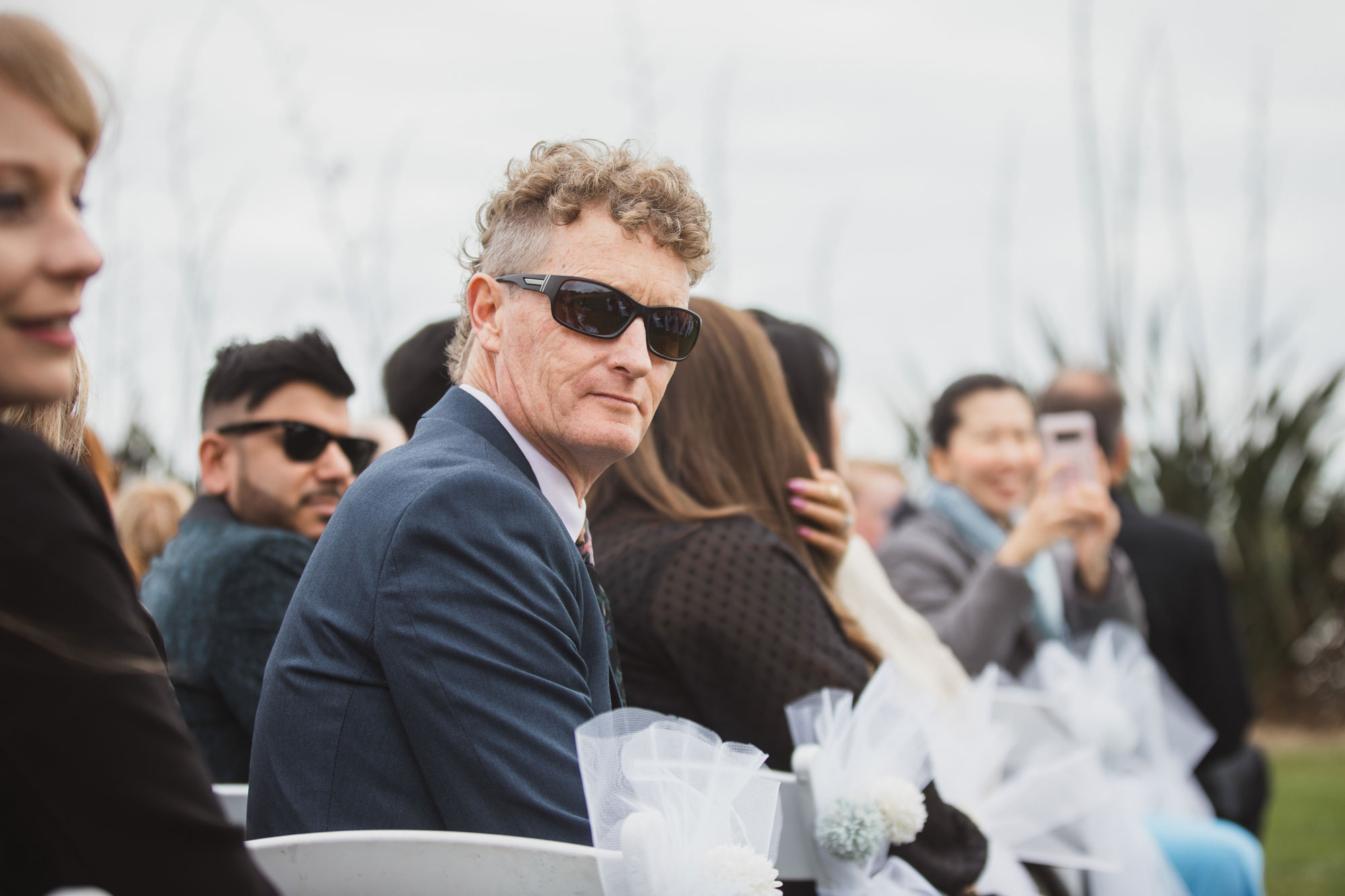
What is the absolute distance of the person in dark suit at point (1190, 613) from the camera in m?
4.82

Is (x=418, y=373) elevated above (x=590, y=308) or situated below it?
below

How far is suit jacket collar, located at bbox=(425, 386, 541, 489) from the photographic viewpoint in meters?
1.83

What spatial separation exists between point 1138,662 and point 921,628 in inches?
47.0

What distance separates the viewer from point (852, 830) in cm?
201

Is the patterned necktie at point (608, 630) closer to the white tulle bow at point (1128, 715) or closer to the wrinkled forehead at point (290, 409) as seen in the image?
the wrinkled forehead at point (290, 409)

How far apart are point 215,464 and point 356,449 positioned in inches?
13.9

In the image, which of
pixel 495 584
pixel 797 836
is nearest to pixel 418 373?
pixel 797 836

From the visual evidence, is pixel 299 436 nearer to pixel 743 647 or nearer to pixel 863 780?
pixel 743 647

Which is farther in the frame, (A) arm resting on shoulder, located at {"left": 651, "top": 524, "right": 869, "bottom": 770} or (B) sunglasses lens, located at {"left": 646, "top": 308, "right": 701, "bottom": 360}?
(A) arm resting on shoulder, located at {"left": 651, "top": 524, "right": 869, "bottom": 770}

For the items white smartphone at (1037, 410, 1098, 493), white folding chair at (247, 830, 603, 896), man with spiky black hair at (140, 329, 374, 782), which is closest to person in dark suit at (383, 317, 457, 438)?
man with spiky black hair at (140, 329, 374, 782)

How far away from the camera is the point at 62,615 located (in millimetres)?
991

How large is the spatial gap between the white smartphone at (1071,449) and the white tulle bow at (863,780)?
2.21m

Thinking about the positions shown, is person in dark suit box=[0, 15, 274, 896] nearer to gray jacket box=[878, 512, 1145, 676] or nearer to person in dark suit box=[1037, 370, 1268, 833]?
gray jacket box=[878, 512, 1145, 676]

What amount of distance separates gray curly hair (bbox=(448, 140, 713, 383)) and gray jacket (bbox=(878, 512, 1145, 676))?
6.89ft
